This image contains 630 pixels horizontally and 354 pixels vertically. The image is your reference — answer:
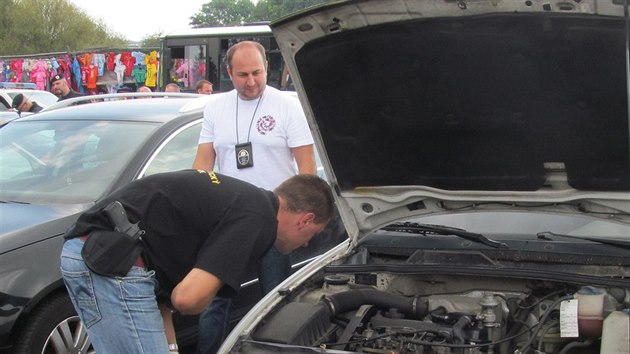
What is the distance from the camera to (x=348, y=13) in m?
2.96

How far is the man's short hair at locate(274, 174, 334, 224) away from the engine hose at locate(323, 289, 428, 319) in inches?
16.3

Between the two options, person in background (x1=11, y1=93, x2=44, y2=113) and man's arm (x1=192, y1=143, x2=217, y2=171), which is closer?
man's arm (x1=192, y1=143, x2=217, y2=171)

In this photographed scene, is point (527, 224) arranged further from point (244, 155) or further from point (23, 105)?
point (23, 105)

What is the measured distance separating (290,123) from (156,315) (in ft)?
5.52

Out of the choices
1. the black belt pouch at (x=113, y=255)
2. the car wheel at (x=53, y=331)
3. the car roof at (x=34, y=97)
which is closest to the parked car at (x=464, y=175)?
the black belt pouch at (x=113, y=255)

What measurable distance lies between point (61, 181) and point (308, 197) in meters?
2.28

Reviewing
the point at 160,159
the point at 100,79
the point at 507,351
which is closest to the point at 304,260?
the point at 160,159

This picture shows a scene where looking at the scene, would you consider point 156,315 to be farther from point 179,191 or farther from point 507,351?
point 507,351

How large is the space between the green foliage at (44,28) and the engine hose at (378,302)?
152 feet

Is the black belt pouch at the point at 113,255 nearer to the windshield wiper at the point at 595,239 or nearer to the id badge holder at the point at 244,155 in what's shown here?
the id badge holder at the point at 244,155

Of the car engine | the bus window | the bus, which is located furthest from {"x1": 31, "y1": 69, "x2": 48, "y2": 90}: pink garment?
the car engine

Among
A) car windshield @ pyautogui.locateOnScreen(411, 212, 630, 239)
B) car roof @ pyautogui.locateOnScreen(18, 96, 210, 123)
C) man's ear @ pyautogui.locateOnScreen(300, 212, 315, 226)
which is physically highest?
car roof @ pyautogui.locateOnScreen(18, 96, 210, 123)

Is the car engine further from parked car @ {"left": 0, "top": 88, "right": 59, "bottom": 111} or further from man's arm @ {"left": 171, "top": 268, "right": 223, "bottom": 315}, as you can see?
parked car @ {"left": 0, "top": 88, "right": 59, "bottom": 111}

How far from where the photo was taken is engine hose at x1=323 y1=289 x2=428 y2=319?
320 centimetres
